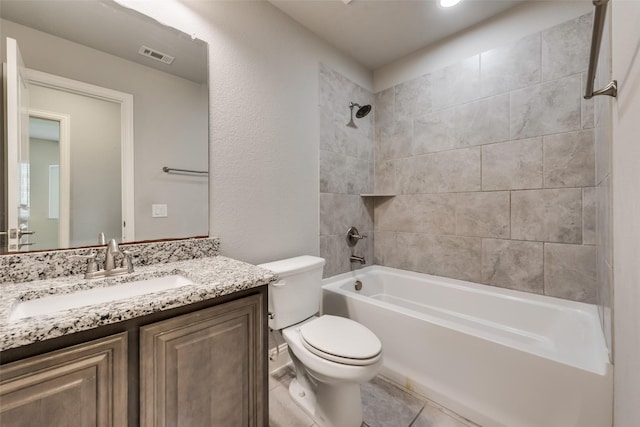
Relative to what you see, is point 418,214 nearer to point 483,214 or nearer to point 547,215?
point 483,214

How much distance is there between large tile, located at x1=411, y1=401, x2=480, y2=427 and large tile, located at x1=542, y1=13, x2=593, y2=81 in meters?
2.16

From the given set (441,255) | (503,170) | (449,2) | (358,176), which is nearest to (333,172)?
(358,176)

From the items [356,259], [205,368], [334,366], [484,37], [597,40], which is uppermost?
[484,37]

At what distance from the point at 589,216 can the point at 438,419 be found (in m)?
1.51

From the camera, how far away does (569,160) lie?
163 cm

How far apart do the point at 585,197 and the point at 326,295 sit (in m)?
1.82

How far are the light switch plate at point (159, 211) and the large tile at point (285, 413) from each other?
1239mm

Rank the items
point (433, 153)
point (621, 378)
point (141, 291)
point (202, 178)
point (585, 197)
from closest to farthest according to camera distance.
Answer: point (621, 378)
point (141, 291)
point (202, 178)
point (585, 197)
point (433, 153)

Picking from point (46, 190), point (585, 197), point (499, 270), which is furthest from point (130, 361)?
point (585, 197)

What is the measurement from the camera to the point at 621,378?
0.85 meters

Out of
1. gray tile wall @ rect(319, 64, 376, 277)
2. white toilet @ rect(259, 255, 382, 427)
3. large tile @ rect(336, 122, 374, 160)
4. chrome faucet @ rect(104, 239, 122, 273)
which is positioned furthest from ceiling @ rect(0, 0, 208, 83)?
white toilet @ rect(259, 255, 382, 427)

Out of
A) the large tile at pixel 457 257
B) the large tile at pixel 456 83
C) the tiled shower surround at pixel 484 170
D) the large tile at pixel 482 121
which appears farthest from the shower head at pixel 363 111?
the large tile at pixel 457 257

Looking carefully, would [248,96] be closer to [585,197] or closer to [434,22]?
[434,22]

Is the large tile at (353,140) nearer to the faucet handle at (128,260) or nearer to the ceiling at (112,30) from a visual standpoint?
the ceiling at (112,30)
